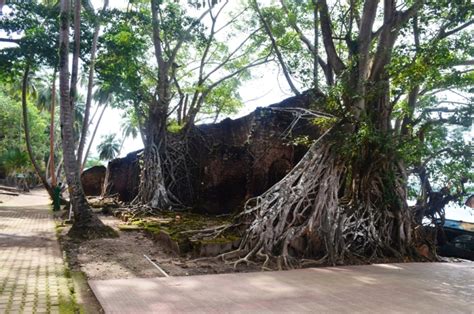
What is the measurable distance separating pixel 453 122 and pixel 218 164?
6834 mm

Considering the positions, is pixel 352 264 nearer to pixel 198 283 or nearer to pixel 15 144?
pixel 198 283

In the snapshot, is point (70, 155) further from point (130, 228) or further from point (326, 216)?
point (326, 216)

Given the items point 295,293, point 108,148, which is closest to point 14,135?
point 108,148

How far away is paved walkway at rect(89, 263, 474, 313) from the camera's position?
4352mm

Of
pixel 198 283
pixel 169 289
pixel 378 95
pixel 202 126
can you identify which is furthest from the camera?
pixel 202 126

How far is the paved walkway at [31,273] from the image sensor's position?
418 centimetres

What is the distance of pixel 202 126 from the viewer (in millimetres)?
15695

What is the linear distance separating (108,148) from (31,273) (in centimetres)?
4499

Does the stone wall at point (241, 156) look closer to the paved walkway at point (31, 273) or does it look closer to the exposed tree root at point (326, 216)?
the exposed tree root at point (326, 216)

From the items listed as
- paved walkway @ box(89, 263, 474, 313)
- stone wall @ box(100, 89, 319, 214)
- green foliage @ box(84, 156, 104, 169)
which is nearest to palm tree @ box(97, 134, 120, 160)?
green foliage @ box(84, 156, 104, 169)

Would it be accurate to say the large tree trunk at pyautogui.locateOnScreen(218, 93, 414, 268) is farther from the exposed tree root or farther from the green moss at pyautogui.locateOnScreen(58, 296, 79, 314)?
the green moss at pyautogui.locateOnScreen(58, 296, 79, 314)

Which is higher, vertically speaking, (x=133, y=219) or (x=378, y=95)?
(x=378, y=95)

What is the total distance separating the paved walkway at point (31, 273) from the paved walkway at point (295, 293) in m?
0.47

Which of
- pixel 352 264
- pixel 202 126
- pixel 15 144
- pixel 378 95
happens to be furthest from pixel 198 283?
pixel 15 144
